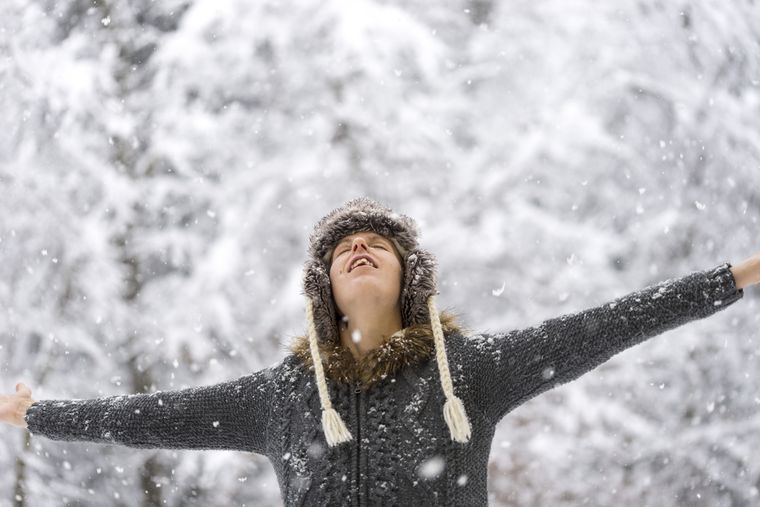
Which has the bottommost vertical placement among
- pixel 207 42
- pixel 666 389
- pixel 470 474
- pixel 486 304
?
pixel 666 389

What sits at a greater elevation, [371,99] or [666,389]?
[371,99]

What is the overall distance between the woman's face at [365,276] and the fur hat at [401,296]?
0.02m

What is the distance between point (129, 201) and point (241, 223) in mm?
292

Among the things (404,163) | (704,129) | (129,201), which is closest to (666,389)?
(704,129)

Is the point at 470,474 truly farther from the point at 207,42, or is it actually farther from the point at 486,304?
the point at 207,42

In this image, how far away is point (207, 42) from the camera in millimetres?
2119

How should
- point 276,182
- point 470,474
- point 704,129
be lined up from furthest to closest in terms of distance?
point 276,182
point 704,129
point 470,474

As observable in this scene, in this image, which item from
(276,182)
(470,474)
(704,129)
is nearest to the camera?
(470,474)

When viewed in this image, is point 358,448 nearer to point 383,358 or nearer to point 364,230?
point 383,358

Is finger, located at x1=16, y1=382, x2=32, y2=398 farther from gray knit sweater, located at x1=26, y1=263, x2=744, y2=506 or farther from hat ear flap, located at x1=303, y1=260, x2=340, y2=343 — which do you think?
hat ear flap, located at x1=303, y1=260, x2=340, y2=343

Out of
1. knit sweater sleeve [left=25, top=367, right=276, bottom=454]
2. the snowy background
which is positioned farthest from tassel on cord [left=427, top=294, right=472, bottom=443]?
the snowy background

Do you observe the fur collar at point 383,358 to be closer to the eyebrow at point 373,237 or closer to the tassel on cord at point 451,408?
the tassel on cord at point 451,408

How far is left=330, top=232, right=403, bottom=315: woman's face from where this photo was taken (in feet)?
3.91

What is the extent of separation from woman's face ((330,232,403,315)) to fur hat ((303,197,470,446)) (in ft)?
0.06
